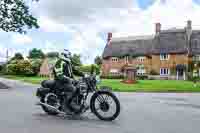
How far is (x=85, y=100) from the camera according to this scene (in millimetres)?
9562

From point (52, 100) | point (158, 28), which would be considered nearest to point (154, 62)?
point (158, 28)

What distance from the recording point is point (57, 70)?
378 inches

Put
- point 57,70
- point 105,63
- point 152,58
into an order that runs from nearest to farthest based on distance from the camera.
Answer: point 57,70 < point 152,58 < point 105,63

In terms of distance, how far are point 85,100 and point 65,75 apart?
848 mm

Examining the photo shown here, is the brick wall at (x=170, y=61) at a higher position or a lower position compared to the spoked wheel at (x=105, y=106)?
higher

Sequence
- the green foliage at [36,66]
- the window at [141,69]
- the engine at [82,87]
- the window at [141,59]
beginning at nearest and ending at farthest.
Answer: the engine at [82,87], the window at [141,69], the window at [141,59], the green foliage at [36,66]

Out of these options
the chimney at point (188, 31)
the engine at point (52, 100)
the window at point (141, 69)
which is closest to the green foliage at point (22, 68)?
the window at point (141, 69)

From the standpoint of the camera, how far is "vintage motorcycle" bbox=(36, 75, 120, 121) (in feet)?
30.3

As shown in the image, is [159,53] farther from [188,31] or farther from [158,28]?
[188,31]

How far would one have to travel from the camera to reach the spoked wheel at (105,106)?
Answer: 30.1 ft

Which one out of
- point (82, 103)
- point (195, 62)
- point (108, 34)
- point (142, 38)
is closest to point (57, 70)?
point (82, 103)

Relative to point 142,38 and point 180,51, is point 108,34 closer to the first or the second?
point 142,38

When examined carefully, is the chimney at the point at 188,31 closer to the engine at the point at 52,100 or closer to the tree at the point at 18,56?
the tree at the point at 18,56

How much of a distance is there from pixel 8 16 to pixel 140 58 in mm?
43723
